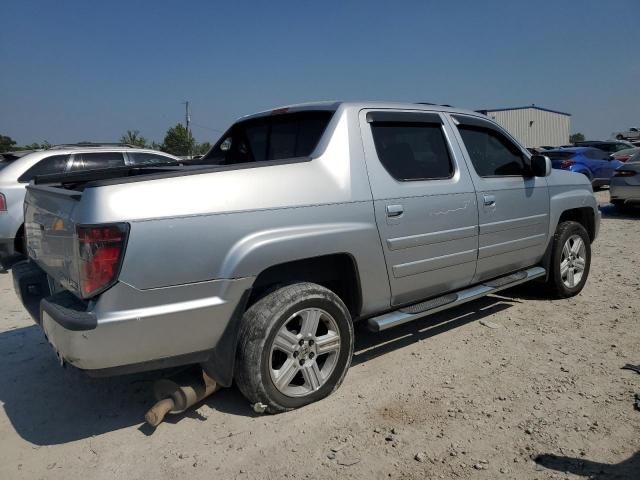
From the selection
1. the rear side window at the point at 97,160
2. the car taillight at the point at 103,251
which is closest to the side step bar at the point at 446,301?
the car taillight at the point at 103,251

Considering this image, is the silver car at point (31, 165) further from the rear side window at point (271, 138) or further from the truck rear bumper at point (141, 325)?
the truck rear bumper at point (141, 325)

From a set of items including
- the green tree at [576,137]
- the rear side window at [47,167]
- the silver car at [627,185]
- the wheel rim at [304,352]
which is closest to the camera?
the wheel rim at [304,352]

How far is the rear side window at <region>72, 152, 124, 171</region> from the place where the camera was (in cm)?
832

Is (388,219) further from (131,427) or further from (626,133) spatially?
(626,133)

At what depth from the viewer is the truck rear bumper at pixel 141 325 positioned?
102 inches

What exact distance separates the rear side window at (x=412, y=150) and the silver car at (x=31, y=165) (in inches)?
147

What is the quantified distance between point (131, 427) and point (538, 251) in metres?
3.81

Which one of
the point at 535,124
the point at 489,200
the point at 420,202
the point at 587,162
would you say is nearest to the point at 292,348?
the point at 420,202

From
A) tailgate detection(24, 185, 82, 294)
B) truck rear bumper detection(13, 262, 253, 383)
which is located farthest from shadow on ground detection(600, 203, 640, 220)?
tailgate detection(24, 185, 82, 294)

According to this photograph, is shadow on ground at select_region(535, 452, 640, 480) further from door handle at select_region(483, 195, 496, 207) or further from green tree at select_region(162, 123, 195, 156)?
green tree at select_region(162, 123, 195, 156)

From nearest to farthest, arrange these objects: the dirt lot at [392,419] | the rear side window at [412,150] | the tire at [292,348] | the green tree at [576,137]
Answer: the dirt lot at [392,419], the tire at [292,348], the rear side window at [412,150], the green tree at [576,137]

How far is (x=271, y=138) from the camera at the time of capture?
419 centimetres

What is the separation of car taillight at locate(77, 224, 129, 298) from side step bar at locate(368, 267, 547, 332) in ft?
5.59

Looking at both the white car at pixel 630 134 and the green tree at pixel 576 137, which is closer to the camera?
the white car at pixel 630 134
